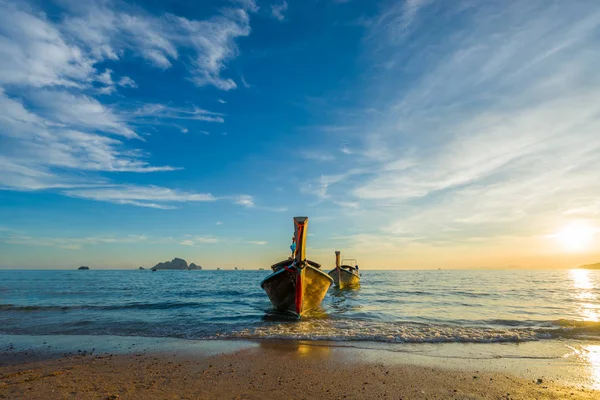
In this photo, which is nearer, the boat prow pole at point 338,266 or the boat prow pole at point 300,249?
the boat prow pole at point 300,249

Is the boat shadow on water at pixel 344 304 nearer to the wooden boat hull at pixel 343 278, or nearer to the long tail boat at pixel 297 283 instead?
the wooden boat hull at pixel 343 278

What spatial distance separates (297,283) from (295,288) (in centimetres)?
37

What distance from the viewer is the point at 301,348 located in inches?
396

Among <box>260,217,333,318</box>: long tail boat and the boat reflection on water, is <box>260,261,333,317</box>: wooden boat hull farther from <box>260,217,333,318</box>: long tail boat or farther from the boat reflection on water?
the boat reflection on water

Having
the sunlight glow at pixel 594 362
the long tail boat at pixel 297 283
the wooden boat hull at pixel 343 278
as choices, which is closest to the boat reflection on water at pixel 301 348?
the long tail boat at pixel 297 283

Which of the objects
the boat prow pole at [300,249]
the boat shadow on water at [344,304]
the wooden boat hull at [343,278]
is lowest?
the boat shadow on water at [344,304]

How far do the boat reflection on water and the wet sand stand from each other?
6 centimetres

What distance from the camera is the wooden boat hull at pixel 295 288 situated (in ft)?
51.9

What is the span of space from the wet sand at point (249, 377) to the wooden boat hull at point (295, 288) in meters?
6.18

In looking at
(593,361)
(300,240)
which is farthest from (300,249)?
(593,361)

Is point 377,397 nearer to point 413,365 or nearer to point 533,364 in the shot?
point 413,365

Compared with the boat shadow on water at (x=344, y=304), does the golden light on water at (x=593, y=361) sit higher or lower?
higher

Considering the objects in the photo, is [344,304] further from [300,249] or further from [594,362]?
[594,362]

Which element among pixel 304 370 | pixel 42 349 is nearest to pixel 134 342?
pixel 42 349
